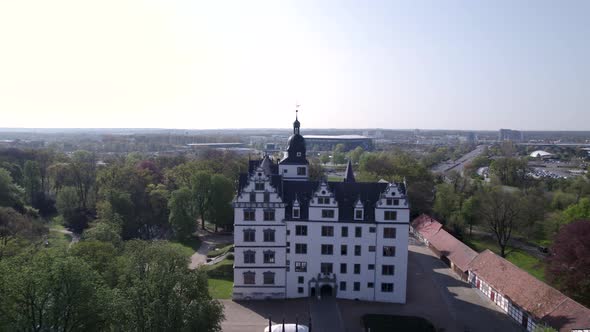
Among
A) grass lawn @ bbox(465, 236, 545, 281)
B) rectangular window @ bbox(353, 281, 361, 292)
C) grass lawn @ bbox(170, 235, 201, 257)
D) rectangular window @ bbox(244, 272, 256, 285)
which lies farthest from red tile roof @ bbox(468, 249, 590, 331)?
grass lawn @ bbox(170, 235, 201, 257)

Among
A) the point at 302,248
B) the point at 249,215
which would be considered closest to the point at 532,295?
the point at 302,248

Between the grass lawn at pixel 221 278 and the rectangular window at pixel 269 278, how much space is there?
4552 mm

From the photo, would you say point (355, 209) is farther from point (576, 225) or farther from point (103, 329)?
point (103, 329)

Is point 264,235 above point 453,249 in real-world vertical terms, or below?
above

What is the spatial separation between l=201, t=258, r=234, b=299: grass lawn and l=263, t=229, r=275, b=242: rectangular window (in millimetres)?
7727

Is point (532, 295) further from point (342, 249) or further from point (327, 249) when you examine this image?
point (327, 249)

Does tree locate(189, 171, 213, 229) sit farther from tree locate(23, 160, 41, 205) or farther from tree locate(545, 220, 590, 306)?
tree locate(545, 220, 590, 306)

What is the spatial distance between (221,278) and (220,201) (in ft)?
69.2

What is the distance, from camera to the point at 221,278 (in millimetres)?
52188

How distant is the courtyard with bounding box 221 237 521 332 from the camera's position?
4016 centimetres

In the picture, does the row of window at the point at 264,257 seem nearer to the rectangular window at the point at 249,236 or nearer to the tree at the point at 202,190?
Answer: the rectangular window at the point at 249,236

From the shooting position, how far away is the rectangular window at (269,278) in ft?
151

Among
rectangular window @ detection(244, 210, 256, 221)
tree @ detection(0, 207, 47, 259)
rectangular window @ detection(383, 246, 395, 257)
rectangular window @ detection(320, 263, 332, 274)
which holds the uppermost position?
rectangular window @ detection(244, 210, 256, 221)

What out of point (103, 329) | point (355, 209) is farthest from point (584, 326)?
point (103, 329)
